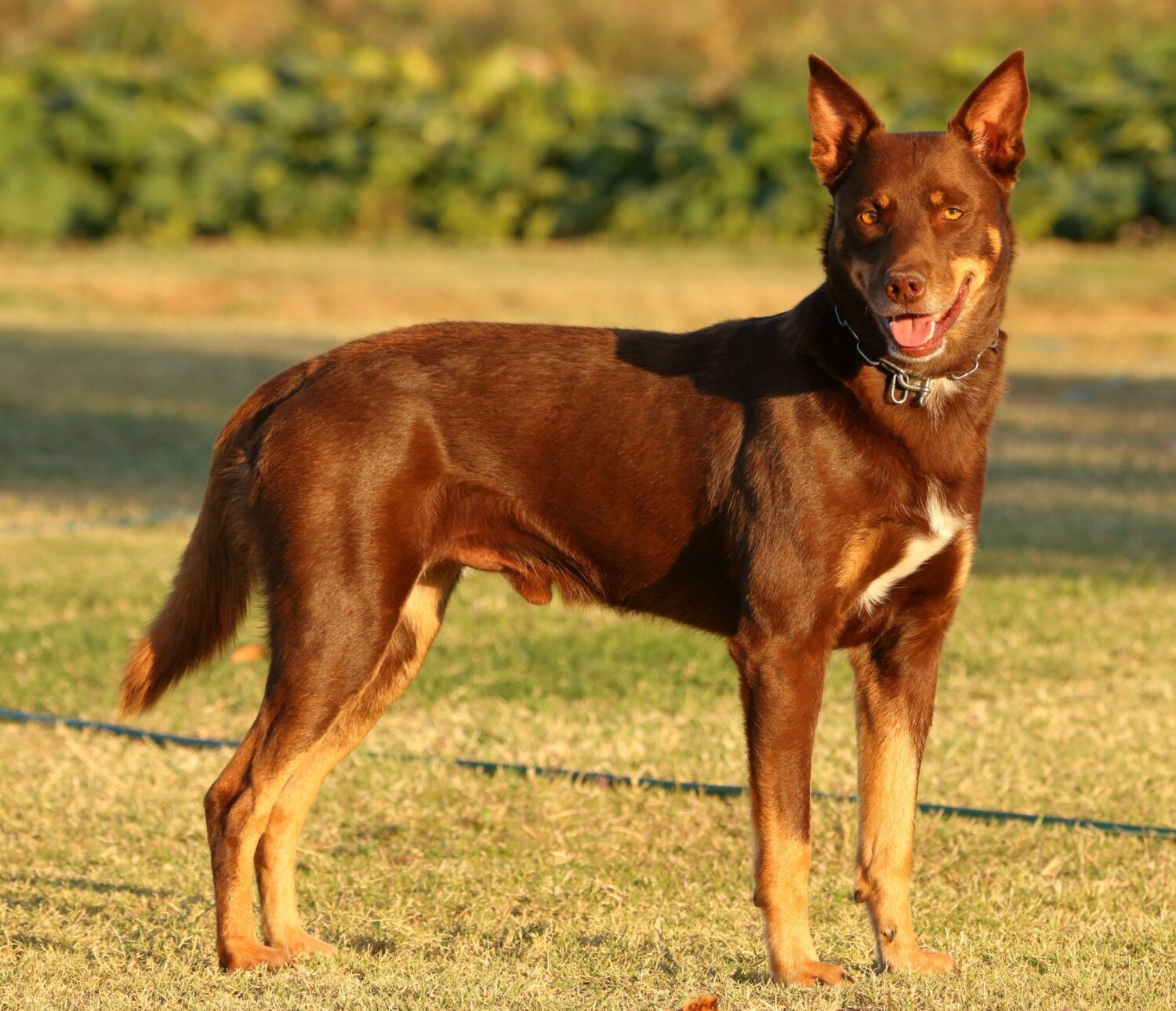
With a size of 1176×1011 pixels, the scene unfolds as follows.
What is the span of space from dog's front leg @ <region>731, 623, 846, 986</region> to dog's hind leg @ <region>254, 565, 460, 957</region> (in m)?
0.96

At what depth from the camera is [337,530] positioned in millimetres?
4363

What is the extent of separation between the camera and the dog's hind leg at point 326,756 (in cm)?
449

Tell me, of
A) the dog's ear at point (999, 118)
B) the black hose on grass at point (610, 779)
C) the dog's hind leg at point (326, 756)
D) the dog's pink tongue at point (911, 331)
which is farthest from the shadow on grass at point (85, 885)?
the dog's ear at point (999, 118)

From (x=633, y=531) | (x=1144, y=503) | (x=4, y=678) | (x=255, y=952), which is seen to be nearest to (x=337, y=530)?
(x=633, y=531)

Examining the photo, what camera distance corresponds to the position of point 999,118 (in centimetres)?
439

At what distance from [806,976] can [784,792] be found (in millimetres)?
420

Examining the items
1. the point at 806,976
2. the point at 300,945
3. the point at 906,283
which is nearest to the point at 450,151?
the point at 300,945

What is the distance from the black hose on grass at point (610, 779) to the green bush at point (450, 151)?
18.4 metres

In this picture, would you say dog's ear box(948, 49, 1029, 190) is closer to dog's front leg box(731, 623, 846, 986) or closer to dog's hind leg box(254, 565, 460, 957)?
dog's front leg box(731, 623, 846, 986)

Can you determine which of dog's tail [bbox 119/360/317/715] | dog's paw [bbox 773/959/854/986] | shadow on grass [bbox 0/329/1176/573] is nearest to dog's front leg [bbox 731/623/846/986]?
dog's paw [bbox 773/959/854/986]

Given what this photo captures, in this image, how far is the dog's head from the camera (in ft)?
13.7

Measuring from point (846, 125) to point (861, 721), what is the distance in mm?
1476

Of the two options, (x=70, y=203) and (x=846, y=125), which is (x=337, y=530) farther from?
(x=70, y=203)

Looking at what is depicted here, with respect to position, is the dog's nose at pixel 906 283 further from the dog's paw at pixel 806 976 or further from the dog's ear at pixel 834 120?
the dog's paw at pixel 806 976
